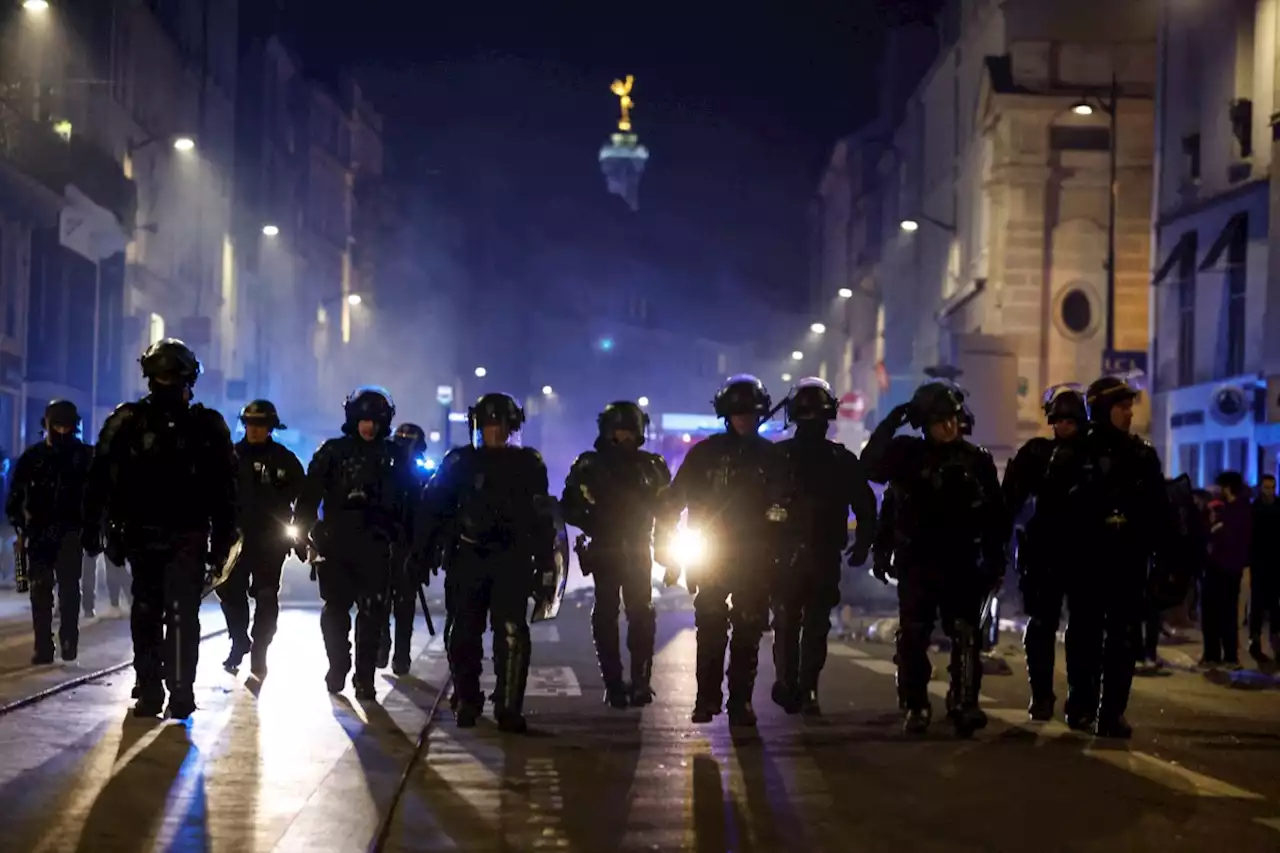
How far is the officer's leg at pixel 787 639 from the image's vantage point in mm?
9969

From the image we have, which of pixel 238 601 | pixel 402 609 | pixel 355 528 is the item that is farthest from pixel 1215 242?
pixel 355 528

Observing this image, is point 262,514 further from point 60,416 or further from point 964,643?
point 964,643

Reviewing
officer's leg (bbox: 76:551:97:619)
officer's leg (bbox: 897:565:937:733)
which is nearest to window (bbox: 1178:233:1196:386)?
officer's leg (bbox: 76:551:97:619)

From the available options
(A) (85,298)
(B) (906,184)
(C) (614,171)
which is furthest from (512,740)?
(C) (614,171)

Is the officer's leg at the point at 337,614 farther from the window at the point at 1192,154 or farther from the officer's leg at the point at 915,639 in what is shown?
the window at the point at 1192,154

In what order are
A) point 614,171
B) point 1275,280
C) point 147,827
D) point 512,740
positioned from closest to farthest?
Answer: 1. point 147,827
2. point 512,740
3. point 1275,280
4. point 614,171

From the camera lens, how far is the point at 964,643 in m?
9.18

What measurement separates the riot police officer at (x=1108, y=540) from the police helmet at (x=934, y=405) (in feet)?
2.17

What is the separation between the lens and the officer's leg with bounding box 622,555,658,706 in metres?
10.9

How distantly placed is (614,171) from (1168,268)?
141m

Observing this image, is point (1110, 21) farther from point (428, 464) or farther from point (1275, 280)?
point (428, 464)

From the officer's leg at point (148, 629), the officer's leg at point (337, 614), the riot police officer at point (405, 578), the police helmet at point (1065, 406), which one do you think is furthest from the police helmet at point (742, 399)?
the officer's leg at point (148, 629)

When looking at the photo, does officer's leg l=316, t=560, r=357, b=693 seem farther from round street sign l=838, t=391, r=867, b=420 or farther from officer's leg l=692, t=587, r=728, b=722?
round street sign l=838, t=391, r=867, b=420

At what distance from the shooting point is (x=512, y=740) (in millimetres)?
9094
